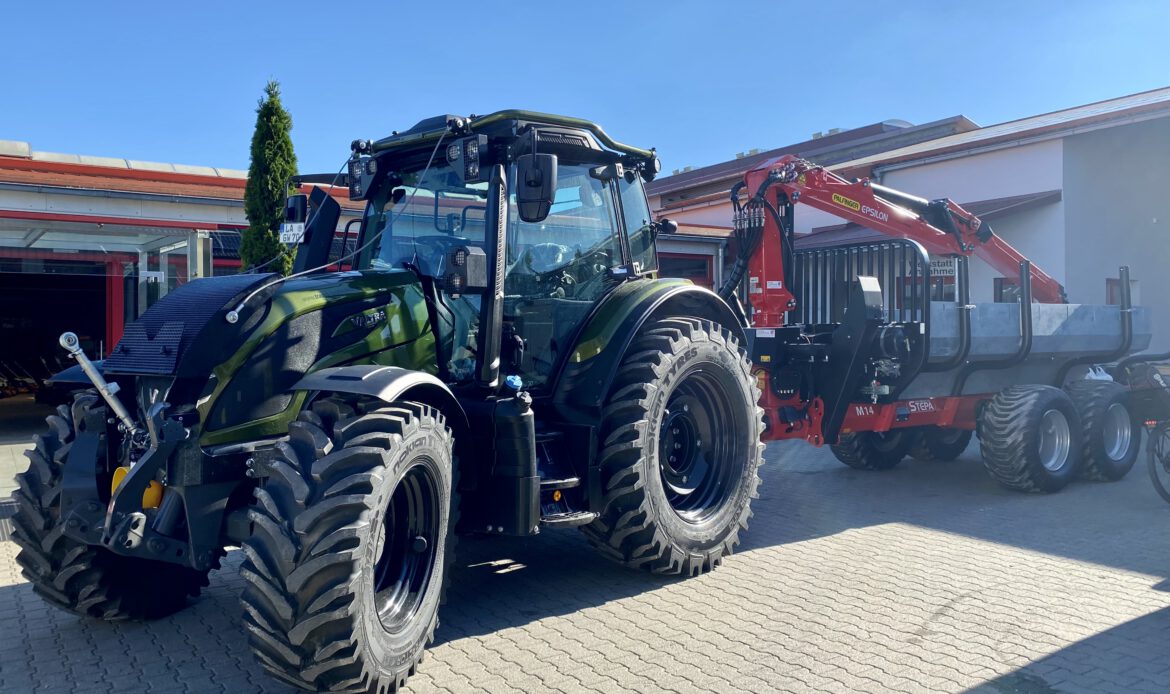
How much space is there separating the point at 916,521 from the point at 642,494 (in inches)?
121

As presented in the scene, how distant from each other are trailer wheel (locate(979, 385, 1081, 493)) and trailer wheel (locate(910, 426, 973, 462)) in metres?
1.24

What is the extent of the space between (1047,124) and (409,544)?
15.4 metres

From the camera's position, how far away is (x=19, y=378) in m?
20.3

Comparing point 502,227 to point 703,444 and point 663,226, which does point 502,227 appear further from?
point 703,444

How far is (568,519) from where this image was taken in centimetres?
485

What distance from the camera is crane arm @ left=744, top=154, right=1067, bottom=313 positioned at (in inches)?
324

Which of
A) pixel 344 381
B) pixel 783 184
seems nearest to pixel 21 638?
pixel 344 381

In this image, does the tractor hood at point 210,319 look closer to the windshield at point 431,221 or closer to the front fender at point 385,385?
the front fender at point 385,385

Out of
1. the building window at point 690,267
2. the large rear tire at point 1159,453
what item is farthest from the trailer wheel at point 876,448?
the building window at point 690,267

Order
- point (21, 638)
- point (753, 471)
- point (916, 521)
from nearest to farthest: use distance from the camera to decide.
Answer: point (21, 638) < point (753, 471) < point (916, 521)

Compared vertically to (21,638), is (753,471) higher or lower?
higher

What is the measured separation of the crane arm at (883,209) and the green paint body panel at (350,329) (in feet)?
14.3

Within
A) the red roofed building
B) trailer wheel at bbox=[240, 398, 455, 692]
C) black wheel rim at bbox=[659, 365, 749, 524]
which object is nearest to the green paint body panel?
trailer wheel at bbox=[240, 398, 455, 692]

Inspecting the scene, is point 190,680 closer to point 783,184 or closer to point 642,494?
point 642,494
